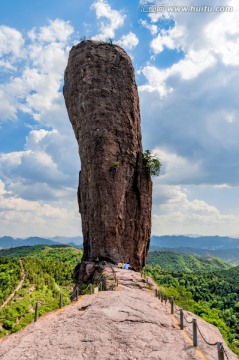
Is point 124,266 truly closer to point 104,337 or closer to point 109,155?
point 109,155

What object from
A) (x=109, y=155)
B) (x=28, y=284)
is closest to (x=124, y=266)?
(x=109, y=155)

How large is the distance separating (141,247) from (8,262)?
89.4m

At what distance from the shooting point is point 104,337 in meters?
13.5

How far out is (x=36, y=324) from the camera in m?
15.2

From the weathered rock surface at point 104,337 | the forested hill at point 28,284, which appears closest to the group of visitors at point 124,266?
the weathered rock surface at point 104,337

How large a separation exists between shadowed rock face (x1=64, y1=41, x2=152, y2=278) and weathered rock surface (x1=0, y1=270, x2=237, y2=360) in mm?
19012

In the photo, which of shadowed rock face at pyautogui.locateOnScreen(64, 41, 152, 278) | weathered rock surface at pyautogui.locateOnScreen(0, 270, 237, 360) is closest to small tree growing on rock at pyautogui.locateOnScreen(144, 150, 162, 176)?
shadowed rock face at pyautogui.locateOnScreen(64, 41, 152, 278)

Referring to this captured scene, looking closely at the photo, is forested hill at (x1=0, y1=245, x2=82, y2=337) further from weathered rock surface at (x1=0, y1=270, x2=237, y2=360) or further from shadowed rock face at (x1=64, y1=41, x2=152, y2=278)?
weathered rock surface at (x1=0, y1=270, x2=237, y2=360)

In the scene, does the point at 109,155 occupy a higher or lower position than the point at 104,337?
higher

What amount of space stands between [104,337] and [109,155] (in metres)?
27.5

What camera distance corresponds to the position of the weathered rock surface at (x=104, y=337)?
472 inches

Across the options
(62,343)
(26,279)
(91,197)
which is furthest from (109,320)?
(26,279)

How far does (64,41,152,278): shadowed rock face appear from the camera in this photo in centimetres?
3762

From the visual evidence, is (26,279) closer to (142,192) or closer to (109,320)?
(142,192)
